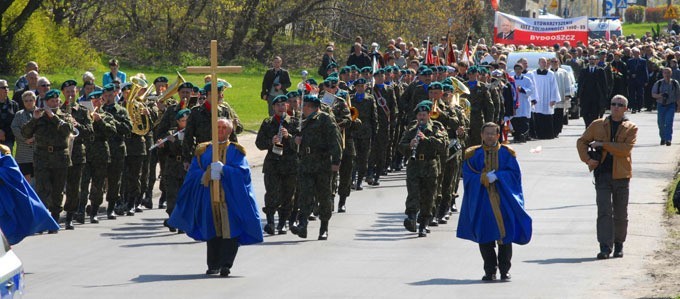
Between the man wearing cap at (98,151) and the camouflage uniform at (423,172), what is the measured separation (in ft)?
12.7

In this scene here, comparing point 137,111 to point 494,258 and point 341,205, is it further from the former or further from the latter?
point 494,258

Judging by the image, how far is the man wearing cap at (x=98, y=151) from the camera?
18.5 metres

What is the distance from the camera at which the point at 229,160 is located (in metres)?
14.1

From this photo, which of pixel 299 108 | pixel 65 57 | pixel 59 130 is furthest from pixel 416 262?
pixel 65 57

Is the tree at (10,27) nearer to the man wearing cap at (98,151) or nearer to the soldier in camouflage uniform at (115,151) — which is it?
the soldier in camouflage uniform at (115,151)

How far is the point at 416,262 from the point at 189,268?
2.37 meters

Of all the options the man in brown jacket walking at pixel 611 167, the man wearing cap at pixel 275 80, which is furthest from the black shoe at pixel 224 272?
the man wearing cap at pixel 275 80

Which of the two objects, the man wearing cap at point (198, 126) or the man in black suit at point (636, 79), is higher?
the man wearing cap at point (198, 126)

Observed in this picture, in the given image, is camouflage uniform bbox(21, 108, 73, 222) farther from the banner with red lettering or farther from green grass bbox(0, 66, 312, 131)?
the banner with red lettering

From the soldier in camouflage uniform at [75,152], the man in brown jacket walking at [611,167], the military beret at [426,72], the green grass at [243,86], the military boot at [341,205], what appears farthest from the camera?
the green grass at [243,86]

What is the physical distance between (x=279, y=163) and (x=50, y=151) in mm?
2726

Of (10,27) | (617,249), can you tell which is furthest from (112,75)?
(10,27)

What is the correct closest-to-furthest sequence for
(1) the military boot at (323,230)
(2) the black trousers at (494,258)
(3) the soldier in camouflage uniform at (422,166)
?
(2) the black trousers at (494,258) < (1) the military boot at (323,230) < (3) the soldier in camouflage uniform at (422,166)

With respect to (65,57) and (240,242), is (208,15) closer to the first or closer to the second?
(65,57)
